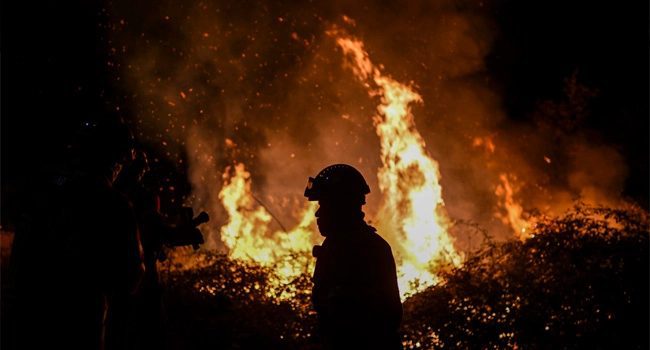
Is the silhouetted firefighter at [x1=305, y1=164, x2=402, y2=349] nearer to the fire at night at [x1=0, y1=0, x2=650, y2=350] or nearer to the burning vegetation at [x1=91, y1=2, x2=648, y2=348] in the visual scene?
the fire at night at [x1=0, y1=0, x2=650, y2=350]

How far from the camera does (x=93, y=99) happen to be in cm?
1146

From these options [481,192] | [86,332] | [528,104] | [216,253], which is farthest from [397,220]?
[86,332]

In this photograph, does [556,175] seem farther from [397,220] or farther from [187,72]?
[187,72]

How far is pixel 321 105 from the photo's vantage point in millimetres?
14047

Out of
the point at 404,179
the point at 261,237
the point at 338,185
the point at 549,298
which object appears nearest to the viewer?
the point at 338,185

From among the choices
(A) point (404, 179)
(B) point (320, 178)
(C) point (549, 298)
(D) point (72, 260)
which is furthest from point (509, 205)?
(D) point (72, 260)

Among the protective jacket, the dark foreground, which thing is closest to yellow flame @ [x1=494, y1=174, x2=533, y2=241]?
the dark foreground

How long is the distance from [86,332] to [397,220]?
9.09 meters

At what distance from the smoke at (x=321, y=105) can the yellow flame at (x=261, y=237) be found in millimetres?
385

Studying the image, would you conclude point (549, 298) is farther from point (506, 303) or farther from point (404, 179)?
point (404, 179)

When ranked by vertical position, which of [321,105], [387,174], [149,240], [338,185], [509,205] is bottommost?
[149,240]

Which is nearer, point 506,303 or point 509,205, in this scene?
point 506,303

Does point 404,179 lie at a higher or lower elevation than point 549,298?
higher

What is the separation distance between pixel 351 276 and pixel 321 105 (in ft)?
36.8
